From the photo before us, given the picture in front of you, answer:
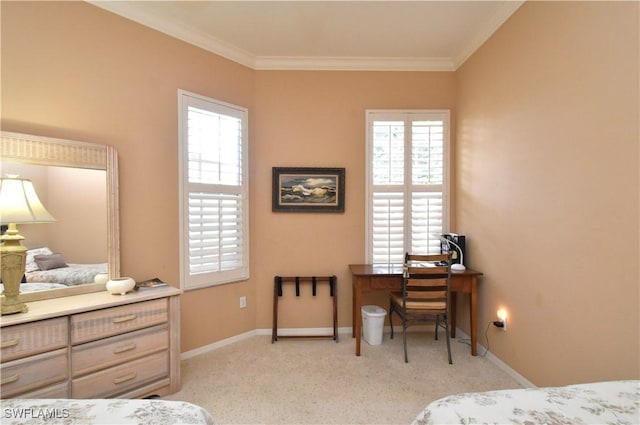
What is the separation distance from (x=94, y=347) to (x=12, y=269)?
664 millimetres

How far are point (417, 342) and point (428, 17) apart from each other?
3.11 meters

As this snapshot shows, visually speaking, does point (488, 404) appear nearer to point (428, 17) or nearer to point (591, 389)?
point (591, 389)

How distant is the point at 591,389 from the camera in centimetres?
113

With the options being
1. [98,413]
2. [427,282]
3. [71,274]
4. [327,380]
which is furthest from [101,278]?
[427,282]

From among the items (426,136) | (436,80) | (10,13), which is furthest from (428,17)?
(10,13)

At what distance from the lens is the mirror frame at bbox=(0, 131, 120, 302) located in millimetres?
1905

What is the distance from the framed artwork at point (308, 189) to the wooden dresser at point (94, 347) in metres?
1.49

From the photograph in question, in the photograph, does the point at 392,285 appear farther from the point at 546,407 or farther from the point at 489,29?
the point at 489,29

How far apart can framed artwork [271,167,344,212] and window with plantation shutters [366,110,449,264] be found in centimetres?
36

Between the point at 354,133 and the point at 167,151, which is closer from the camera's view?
the point at 167,151

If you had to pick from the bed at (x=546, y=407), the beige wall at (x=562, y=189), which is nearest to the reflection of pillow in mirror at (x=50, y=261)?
the bed at (x=546, y=407)

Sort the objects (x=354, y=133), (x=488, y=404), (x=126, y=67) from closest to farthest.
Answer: (x=488, y=404)
(x=126, y=67)
(x=354, y=133)

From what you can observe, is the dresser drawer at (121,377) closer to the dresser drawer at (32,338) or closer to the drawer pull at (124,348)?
the drawer pull at (124,348)

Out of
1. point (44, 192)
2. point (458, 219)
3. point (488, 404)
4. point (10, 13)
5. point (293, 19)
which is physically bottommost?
point (488, 404)
